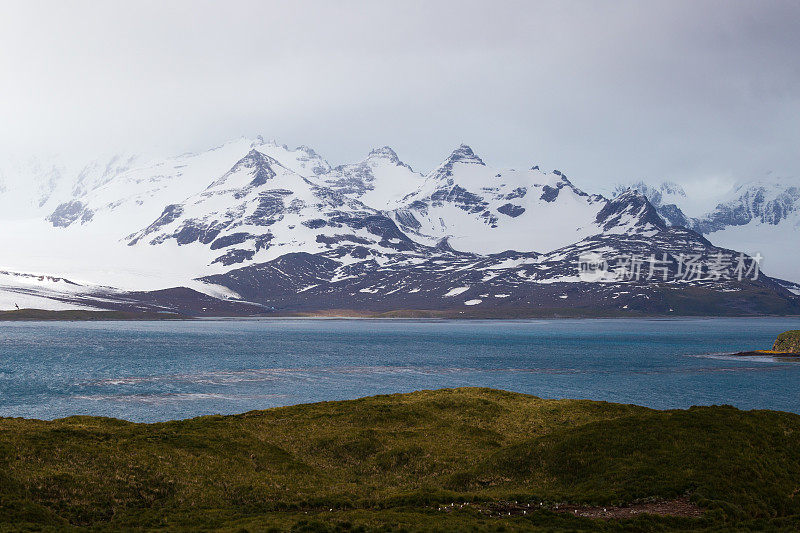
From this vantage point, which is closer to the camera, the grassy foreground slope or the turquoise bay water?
the grassy foreground slope

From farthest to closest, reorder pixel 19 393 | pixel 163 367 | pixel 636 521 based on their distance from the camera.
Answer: pixel 163 367 < pixel 19 393 < pixel 636 521

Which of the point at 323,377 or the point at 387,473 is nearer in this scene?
the point at 387,473

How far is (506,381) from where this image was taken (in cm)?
13300

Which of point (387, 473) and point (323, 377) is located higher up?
point (387, 473)

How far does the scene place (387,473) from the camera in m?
56.8

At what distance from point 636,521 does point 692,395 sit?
82968mm

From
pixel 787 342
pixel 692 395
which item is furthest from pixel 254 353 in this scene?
pixel 787 342

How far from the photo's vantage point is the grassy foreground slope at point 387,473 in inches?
1594

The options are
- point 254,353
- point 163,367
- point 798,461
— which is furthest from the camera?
point 254,353

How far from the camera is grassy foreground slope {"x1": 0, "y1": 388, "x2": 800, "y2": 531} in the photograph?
4050 centimetres

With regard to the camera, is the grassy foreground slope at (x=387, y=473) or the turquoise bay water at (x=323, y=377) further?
the turquoise bay water at (x=323, y=377)

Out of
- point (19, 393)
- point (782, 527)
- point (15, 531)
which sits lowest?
point (19, 393)

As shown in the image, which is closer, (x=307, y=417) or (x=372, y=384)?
(x=307, y=417)

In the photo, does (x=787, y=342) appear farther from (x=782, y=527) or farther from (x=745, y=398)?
(x=782, y=527)
